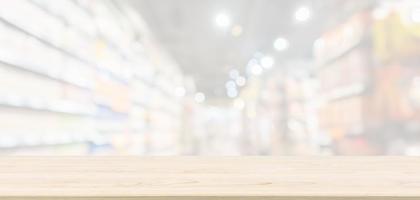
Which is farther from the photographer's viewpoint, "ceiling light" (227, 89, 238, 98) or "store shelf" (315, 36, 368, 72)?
"ceiling light" (227, 89, 238, 98)

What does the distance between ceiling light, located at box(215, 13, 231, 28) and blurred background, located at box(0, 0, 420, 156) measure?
16 millimetres

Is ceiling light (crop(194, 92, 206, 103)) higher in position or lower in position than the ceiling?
lower

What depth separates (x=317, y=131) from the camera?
14.6 ft

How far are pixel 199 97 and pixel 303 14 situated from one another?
4.95ft

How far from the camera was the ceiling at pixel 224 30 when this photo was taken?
13.9 ft

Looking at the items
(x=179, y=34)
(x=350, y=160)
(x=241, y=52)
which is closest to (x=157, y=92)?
(x=179, y=34)

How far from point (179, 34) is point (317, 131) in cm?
191

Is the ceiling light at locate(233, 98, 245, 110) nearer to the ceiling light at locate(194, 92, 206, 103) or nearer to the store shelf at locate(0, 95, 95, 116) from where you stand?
the ceiling light at locate(194, 92, 206, 103)

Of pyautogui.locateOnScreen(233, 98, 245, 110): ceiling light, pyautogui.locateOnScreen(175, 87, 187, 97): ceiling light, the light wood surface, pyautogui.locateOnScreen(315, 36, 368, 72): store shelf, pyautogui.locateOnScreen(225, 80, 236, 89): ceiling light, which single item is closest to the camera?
the light wood surface

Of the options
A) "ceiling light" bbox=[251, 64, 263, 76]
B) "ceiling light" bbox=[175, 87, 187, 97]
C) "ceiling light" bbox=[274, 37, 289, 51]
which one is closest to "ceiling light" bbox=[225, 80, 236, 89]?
"ceiling light" bbox=[251, 64, 263, 76]

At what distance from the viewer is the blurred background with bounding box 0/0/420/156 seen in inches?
89.3

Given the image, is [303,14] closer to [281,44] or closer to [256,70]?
[281,44]

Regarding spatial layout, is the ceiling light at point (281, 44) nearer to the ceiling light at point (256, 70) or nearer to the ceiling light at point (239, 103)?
the ceiling light at point (256, 70)

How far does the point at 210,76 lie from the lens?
4.88 meters
